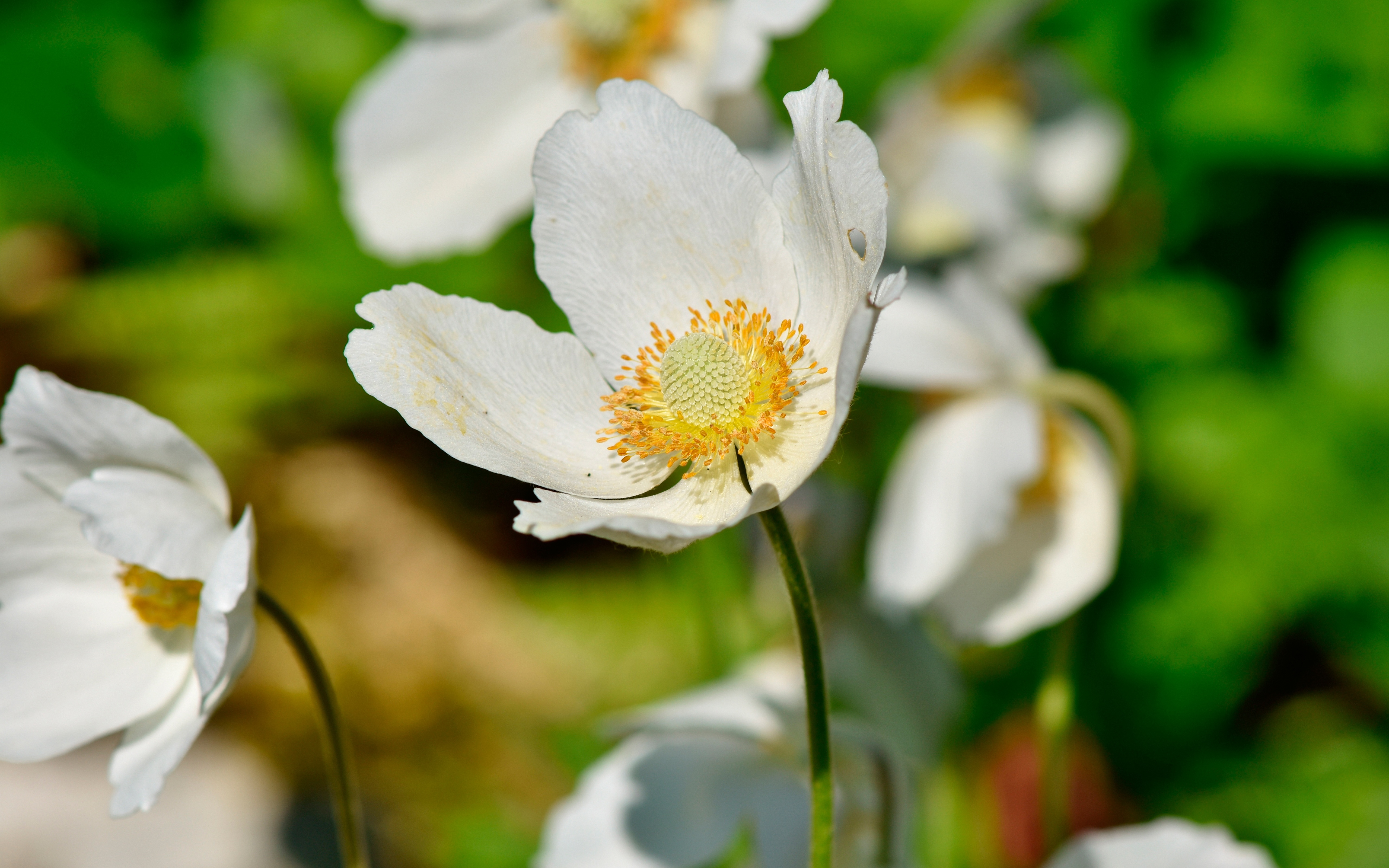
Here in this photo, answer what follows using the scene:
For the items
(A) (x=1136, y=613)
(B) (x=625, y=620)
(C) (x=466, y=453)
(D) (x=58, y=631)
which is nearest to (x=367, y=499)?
(B) (x=625, y=620)

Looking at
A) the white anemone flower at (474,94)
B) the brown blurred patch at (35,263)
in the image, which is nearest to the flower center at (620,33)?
the white anemone flower at (474,94)

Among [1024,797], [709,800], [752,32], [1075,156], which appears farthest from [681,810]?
[1075,156]

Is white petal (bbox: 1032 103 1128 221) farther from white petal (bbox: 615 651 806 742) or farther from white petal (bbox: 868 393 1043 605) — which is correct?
white petal (bbox: 615 651 806 742)

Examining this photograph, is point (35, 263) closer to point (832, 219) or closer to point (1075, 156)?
point (1075, 156)

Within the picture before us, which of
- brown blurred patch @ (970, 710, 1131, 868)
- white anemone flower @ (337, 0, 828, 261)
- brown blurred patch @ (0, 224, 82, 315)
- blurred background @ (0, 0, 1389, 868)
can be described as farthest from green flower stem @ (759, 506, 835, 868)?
brown blurred patch @ (0, 224, 82, 315)

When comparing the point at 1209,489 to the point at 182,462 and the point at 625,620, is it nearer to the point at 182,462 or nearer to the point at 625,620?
the point at 625,620
